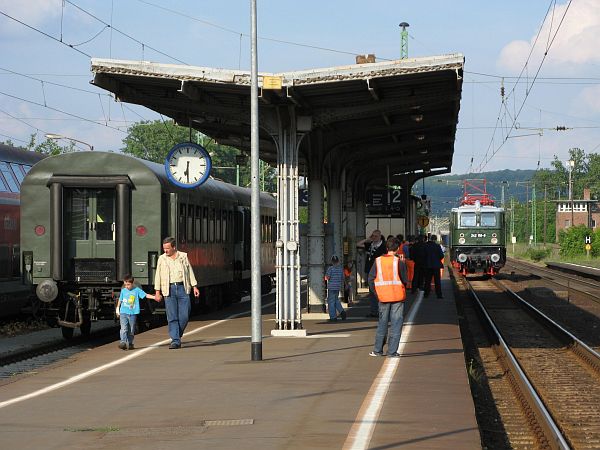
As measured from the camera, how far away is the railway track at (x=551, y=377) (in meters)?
11.6

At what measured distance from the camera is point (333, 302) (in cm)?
2134

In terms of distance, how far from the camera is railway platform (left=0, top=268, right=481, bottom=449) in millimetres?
9094

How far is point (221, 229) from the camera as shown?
86.4ft

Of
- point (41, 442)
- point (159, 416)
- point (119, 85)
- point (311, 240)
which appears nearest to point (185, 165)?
point (119, 85)

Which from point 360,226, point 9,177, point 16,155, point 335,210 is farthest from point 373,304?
point 360,226

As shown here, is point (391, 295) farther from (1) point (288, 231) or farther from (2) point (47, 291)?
(2) point (47, 291)

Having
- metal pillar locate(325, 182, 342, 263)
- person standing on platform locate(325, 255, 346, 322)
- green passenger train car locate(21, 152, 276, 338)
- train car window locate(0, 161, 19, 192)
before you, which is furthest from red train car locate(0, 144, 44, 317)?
metal pillar locate(325, 182, 342, 263)

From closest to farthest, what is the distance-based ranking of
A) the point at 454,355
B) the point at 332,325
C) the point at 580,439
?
the point at 580,439 → the point at 454,355 → the point at 332,325

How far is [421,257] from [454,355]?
13601 millimetres

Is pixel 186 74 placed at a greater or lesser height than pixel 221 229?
greater

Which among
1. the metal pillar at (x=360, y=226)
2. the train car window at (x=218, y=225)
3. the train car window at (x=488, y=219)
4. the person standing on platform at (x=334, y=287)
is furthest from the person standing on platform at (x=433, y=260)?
the train car window at (x=488, y=219)

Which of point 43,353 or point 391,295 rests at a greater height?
point 391,295

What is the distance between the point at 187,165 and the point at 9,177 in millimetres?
5896

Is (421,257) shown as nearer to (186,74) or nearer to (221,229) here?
(221,229)
